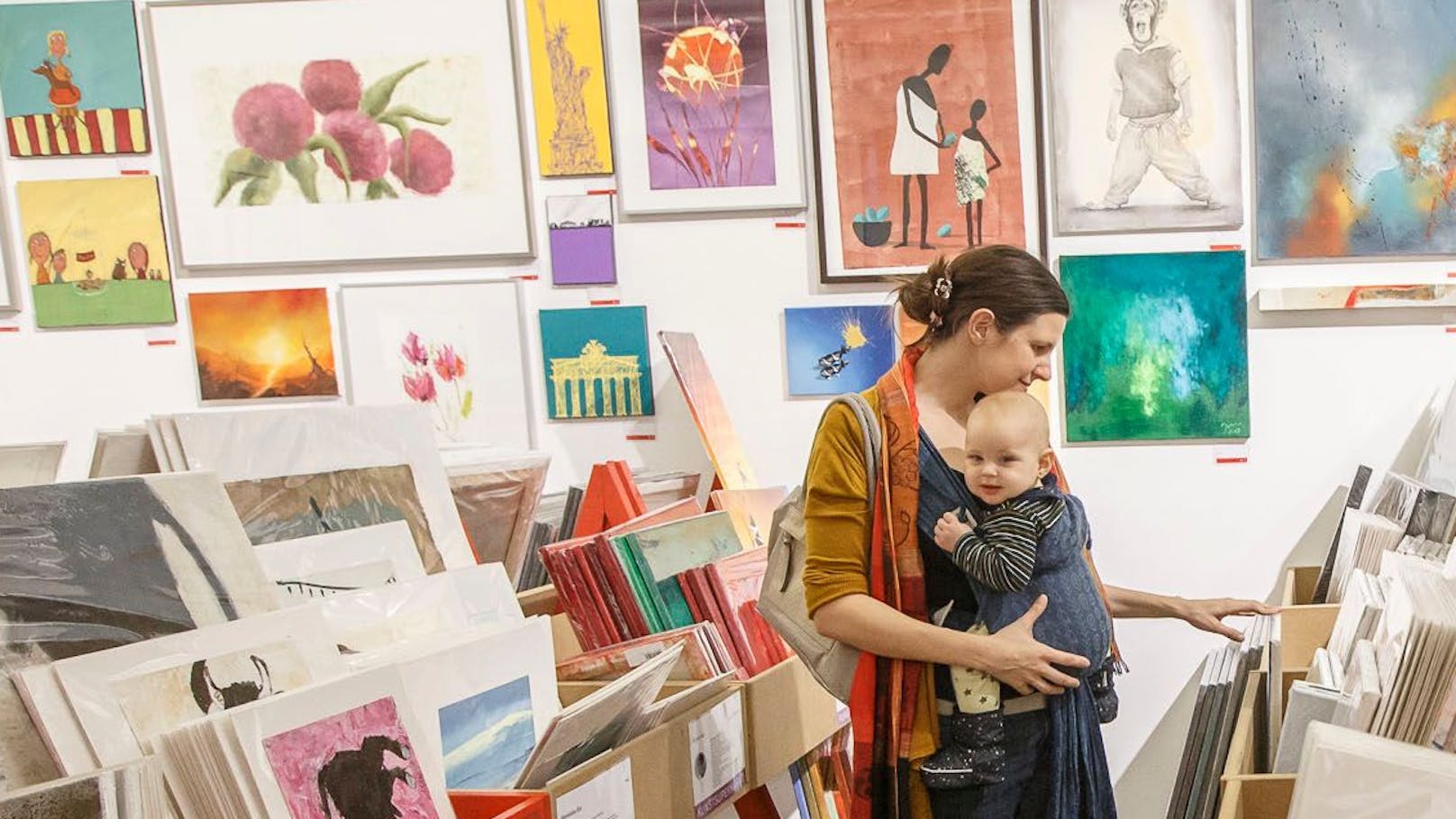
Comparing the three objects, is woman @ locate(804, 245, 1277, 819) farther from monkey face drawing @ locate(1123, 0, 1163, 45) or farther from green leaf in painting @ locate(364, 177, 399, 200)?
green leaf in painting @ locate(364, 177, 399, 200)

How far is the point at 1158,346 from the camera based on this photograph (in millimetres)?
2984

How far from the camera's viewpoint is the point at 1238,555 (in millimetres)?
3012

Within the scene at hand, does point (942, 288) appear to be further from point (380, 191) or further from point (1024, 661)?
point (380, 191)

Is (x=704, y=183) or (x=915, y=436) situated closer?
(x=915, y=436)

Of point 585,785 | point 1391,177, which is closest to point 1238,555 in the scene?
point 1391,177

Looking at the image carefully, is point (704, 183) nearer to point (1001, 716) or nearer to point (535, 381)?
point (535, 381)

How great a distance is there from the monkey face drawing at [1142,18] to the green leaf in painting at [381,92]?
5.63ft

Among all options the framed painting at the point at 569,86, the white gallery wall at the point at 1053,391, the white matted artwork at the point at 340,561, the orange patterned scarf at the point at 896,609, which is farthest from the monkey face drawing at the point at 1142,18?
the white matted artwork at the point at 340,561

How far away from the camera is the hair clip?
1.83m

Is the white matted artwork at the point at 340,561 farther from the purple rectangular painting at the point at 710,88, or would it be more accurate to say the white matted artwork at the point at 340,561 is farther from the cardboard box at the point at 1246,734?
the purple rectangular painting at the point at 710,88

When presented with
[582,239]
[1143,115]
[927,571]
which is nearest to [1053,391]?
[1143,115]

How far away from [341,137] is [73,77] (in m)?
0.70

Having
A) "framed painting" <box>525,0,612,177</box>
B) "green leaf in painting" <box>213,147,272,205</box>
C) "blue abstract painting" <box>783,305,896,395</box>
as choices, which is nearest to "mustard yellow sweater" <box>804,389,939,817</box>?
"blue abstract painting" <box>783,305,896,395</box>

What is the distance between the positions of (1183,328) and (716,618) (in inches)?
55.7
